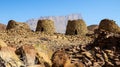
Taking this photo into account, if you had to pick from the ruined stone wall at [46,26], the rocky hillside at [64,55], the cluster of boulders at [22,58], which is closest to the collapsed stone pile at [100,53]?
the rocky hillside at [64,55]

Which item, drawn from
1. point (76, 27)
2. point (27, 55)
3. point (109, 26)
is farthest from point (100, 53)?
point (76, 27)

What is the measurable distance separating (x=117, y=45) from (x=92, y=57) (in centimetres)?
217

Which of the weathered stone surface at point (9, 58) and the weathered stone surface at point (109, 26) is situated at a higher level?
the weathered stone surface at point (109, 26)

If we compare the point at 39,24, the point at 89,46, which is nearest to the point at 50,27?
the point at 39,24

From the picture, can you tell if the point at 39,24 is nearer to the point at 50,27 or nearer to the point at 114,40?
the point at 50,27

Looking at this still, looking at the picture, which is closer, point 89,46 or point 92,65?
point 92,65

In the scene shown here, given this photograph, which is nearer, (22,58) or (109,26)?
(22,58)

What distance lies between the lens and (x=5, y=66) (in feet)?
33.0

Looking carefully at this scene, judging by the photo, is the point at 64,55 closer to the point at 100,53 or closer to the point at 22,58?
the point at 22,58

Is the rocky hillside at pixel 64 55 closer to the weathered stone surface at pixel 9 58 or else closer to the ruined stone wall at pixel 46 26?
the weathered stone surface at pixel 9 58

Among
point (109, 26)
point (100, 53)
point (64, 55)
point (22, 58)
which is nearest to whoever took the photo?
→ point (22, 58)

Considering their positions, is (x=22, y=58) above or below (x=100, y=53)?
above

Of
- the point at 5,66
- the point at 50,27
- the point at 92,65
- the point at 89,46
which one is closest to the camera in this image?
the point at 5,66

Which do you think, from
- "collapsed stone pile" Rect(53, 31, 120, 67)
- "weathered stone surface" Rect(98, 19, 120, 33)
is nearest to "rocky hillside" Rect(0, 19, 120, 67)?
"collapsed stone pile" Rect(53, 31, 120, 67)
